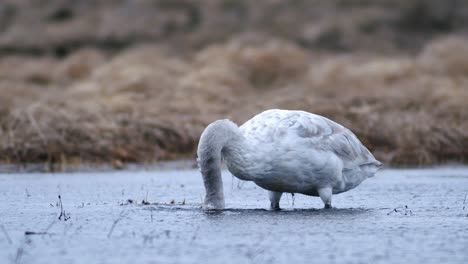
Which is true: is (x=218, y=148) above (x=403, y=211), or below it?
above

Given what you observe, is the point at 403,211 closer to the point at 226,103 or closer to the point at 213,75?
the point at 226,103

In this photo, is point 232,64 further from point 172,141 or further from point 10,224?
point 10,224

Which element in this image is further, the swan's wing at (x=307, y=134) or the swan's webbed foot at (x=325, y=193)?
the swan's webbed foot at (x=325, y=193)

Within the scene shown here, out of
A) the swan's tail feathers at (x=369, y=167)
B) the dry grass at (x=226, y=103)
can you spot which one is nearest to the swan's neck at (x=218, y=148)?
the swan's tail feathers at (x=369, y=167)

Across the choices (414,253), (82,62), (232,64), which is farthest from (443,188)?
(82,62)

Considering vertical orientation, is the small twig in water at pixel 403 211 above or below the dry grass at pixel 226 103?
below

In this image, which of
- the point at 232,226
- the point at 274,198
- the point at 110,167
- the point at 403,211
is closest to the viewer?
the point at 232,226

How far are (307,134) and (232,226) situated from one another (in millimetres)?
1296

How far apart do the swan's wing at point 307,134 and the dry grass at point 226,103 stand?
19.3 feet

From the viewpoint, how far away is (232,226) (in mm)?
8000

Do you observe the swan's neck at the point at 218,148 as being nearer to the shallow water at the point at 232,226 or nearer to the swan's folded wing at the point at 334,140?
the shallow water at the point at 232,226

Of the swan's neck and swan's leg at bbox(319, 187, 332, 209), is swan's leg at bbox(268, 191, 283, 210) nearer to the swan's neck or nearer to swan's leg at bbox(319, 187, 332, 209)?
swan's leg at bbox(319, 187, 332, 209)

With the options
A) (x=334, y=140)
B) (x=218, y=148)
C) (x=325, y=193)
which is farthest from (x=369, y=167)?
(x=218, y=148)

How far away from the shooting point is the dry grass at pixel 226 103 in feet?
50.2
